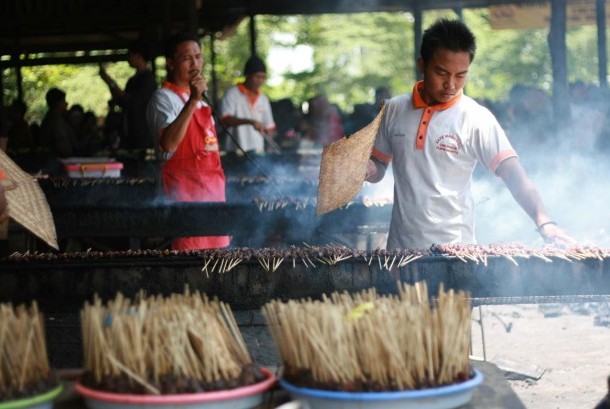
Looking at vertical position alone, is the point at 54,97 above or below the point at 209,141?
above

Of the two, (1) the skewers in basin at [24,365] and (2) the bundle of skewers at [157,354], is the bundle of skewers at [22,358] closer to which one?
(1) the skewers in basin at [24,365]

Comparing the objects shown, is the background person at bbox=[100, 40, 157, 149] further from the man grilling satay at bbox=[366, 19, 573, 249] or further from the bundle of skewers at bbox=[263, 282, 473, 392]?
the bundle of skewers at bbox=[263, 282, 473, 392]

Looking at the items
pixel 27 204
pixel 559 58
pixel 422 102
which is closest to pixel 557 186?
pixel 559 58

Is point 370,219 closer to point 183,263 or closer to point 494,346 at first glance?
point 494,346

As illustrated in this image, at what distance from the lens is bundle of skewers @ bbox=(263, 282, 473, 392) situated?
232cm

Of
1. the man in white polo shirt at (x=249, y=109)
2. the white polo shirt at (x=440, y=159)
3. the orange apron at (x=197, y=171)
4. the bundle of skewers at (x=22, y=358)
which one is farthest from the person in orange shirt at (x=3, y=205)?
the man in white polo shirt at (x=249, y=109)

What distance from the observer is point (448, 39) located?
4348 millimetres

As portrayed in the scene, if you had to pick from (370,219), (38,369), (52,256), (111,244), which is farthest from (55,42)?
(38,369)

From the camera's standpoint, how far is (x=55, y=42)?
16031mm

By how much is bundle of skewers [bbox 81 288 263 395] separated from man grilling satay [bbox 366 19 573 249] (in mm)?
2242

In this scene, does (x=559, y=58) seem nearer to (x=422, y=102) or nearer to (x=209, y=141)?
(x=209, y=141)

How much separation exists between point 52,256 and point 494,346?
456 cm

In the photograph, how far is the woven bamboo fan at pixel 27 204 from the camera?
3.69m

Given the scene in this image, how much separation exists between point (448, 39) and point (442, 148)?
516 millimetres
